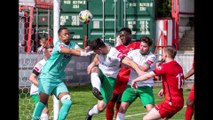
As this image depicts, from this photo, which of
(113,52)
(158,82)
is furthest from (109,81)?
(158,82)

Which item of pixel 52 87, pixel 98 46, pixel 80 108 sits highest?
pixel 98 46

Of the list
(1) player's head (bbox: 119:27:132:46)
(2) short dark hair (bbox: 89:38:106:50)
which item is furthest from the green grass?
(2) short dark hair (bbox: 89:38:106:50)

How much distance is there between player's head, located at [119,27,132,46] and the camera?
9.24 meters

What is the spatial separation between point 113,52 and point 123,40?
107cm

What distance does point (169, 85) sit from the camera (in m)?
7.35

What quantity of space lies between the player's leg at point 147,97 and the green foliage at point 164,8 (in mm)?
17701

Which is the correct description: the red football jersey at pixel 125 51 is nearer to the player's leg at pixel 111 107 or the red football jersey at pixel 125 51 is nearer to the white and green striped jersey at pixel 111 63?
the player's leg at pixel 111 107

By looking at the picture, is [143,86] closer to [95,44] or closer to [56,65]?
[95,44]

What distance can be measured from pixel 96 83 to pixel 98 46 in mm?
739

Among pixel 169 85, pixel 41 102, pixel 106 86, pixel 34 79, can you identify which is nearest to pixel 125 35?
pixel 106 86

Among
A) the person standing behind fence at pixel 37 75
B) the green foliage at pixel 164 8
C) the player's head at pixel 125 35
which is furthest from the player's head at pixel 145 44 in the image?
the green foliage at pixel 164 8
